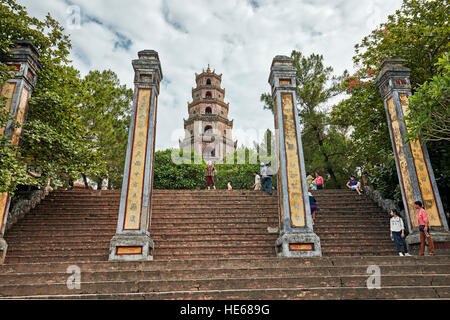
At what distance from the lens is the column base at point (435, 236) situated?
19.0 feet

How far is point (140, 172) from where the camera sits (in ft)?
20.6

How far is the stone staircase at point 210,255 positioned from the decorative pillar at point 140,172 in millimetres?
658

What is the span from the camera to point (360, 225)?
296 inches

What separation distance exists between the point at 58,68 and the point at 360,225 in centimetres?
969

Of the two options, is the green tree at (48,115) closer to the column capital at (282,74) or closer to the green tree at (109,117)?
the green tree at (109,117)

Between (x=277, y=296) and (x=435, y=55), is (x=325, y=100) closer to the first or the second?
(x=435, y=55)

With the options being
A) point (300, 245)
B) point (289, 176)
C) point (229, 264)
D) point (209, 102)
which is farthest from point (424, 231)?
point (209, 102)

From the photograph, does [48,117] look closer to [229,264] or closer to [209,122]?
[229,264]

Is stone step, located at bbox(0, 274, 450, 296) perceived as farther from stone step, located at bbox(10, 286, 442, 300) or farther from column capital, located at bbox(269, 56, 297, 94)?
column capital, located at bbox(269, 56, 297, 94)

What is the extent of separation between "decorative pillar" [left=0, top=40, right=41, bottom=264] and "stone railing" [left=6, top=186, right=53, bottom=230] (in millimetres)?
1828

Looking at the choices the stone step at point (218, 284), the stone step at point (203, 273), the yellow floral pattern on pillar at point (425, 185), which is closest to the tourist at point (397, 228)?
the yellow floral pattern on pillar at point (425, 185)

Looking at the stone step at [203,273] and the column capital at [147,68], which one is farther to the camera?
the column capital at [147,68]

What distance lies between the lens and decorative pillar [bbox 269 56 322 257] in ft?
18.6

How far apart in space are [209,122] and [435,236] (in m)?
20.9
